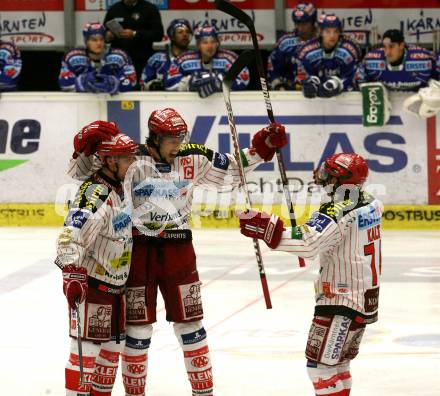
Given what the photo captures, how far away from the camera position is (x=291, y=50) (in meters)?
14.6

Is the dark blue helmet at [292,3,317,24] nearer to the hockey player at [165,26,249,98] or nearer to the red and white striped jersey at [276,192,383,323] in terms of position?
the hockey player at [165,26,249,98]

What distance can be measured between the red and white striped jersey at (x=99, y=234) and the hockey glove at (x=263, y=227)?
71cm

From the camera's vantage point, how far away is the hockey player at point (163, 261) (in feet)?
23.8

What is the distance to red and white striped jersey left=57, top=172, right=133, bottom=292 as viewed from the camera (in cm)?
670

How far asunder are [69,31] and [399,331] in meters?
8.04

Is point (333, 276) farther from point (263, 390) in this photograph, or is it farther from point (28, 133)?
point (28, 133)

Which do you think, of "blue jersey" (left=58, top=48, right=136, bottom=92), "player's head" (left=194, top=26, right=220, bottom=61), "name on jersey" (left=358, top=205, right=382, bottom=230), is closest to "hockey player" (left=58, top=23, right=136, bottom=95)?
"blue jersey" (left=58, top=48, right=136, bottom=92)

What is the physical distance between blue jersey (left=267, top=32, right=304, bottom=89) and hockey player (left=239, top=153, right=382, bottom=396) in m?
7.75

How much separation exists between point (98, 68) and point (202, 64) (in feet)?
3.77

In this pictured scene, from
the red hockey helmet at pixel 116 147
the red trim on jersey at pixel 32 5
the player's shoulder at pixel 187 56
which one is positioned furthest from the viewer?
the red trim on jersey at pixel 32 5

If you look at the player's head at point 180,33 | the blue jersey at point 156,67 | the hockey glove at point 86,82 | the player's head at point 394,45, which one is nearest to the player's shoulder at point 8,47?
the hockey glove at point 86,82

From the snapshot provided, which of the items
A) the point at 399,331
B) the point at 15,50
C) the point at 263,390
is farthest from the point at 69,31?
the point at 263,390

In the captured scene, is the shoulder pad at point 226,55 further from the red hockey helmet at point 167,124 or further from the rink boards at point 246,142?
the red hockey helmet at point 167,124

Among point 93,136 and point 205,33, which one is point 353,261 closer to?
point 93,136
